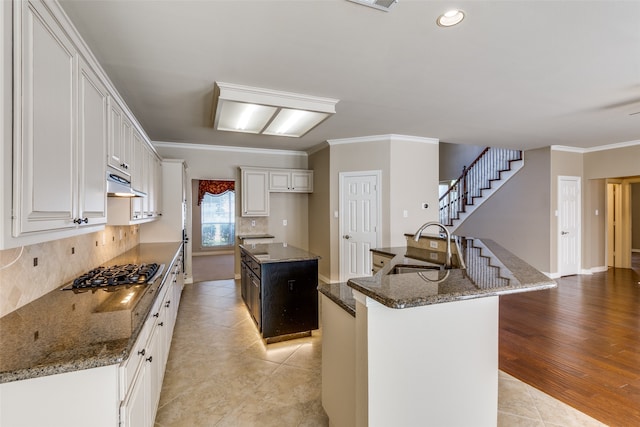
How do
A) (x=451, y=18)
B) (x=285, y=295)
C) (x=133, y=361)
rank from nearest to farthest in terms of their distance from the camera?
(x=133, y=361) < (x=451, y=18) < (x=285, y=295)

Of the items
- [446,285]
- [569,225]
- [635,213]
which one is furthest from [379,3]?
[635,213]

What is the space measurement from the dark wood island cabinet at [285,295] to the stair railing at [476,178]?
5.79m

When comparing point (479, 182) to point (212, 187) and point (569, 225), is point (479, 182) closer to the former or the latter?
point (569, 225)

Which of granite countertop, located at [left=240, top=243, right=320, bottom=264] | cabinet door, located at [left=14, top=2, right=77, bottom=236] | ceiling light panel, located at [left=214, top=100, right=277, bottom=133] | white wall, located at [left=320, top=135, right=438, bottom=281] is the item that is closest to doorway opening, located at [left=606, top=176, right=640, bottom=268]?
white wall, located at [left=320, top=135, right=438, bottom=281]

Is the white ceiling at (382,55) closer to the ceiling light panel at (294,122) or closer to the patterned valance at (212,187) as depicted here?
the ceiling light panel at (294,122)

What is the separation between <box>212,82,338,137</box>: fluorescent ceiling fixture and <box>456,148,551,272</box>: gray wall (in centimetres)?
508

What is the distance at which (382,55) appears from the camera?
8.06 ft

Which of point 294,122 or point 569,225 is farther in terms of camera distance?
point 569,225

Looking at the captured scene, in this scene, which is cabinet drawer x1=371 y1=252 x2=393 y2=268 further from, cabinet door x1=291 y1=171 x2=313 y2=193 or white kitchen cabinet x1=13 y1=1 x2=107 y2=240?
cabinet door x1=291 y1=171 x2=313 y2=193

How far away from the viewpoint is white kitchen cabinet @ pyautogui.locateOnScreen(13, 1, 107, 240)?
112 cm

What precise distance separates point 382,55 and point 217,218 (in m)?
8.32

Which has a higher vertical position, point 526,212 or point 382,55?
point 382,55

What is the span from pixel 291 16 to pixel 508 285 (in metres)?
2.00

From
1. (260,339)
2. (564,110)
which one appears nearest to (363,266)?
(260,339)
